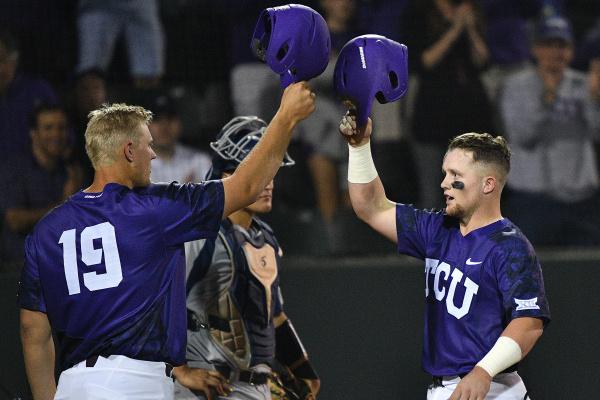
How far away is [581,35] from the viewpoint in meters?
5.73

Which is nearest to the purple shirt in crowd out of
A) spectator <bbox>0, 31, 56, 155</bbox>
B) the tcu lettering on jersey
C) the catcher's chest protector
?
spectator <bbox>0, 31, 56, 155</bbox>

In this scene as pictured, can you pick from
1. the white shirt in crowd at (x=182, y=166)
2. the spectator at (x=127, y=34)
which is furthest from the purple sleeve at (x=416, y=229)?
the spectator at (x=127, y=34)

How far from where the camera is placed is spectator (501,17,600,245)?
17.3 ft

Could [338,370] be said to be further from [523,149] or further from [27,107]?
[27,107]

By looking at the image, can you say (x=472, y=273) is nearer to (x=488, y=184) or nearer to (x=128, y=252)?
(x=488, y=184)

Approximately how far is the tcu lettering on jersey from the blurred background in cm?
151

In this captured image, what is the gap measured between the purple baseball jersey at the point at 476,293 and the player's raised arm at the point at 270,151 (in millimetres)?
815

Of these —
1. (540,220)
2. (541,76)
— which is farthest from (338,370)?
(541,76)

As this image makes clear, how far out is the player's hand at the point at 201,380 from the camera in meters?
3.60

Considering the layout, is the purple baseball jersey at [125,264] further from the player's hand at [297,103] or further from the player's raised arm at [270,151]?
the player's hand at [297,103]

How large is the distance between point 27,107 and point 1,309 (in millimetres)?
1138

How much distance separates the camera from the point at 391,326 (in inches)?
198

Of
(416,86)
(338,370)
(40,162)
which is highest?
(416,86)

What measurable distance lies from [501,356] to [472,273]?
35cm
